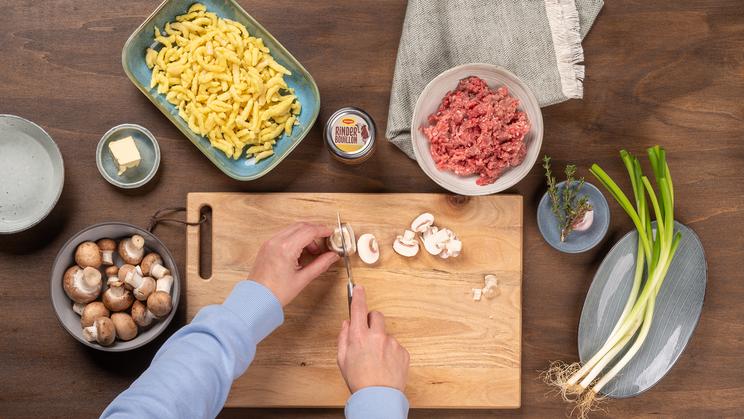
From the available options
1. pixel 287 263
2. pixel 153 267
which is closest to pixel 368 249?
pixel 287 263

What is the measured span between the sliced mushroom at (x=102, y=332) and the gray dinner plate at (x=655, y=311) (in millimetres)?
1218

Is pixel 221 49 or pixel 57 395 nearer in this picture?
pixel 221 49

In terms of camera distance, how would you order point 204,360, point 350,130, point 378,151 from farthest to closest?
point 378,151
point 350,130
point 204,360

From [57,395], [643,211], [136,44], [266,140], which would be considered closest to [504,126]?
[643,211]

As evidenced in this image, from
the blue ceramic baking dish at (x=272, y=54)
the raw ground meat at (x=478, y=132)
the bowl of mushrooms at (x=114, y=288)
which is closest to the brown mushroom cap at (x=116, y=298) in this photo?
the bowl of mushrooms at (x=114, y=288)

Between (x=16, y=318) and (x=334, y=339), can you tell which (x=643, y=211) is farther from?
(x=16, y=318)

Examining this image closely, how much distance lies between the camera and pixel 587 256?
1.77m

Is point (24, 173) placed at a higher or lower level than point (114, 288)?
higher

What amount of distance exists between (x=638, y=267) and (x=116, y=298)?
1.36 meters

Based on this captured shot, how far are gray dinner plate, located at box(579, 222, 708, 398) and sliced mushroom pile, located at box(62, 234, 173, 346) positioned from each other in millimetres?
1127

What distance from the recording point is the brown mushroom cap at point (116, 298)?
1615 millimetres

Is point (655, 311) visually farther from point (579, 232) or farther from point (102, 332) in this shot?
point (102, 332)

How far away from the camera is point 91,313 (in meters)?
1.59

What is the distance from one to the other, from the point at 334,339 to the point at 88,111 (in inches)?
35.7
